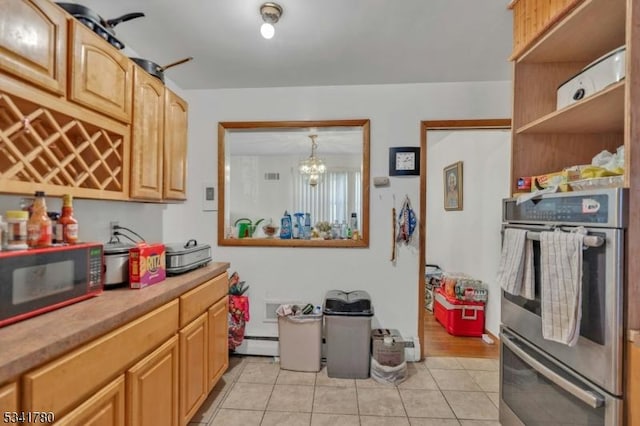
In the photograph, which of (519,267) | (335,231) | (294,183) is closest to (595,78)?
(519,267)

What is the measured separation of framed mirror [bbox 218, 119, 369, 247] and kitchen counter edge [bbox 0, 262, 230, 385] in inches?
54.7

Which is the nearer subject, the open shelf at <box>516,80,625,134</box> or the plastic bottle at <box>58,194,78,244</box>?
the open shelf at <box>516,80,625,134</box>

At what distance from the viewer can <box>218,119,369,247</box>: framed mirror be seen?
2682 millimetres

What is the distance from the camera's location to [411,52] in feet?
6.85

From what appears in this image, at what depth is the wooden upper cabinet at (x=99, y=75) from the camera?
1285 millimetres

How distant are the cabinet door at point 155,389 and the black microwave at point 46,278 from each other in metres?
0.38

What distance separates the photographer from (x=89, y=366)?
0.98m

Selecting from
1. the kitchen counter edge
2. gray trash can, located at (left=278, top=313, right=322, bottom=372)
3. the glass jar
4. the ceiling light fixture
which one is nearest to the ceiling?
the ceiling light fixture

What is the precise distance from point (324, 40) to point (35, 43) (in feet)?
4.71

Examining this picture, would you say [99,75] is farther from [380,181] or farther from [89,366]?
[380,181]

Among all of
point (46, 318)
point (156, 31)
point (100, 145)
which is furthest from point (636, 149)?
point (156, 31)

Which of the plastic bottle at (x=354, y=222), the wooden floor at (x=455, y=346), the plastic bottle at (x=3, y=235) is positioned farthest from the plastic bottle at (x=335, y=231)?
the plastic bottle at (x=3, y=235)

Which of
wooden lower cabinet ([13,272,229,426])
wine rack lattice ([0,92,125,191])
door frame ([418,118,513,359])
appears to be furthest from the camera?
door frame ([418,118,513,359])

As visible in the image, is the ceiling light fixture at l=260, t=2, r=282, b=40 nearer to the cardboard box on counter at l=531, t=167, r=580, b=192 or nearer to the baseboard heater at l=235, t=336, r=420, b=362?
the cardboard box on counter at l=531, t=167, r=580, b=192
